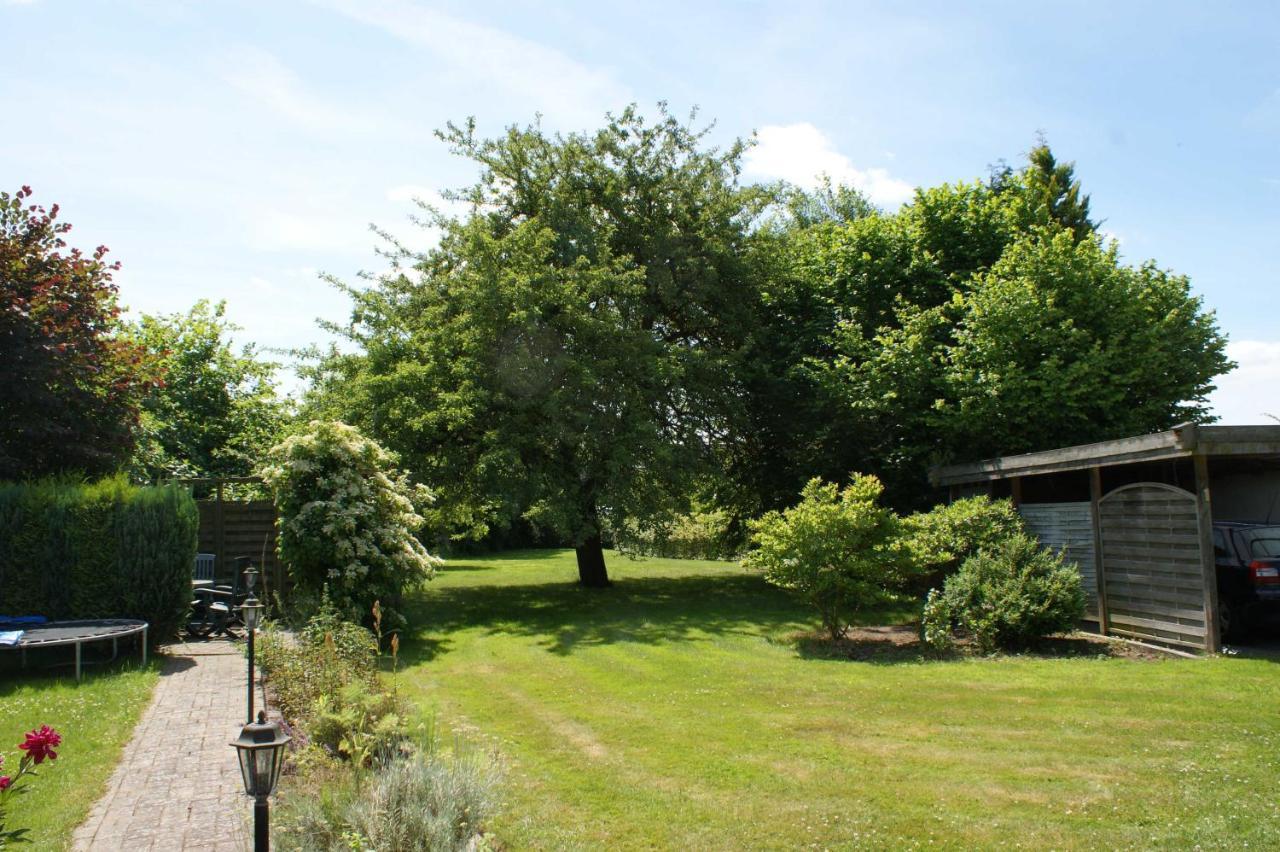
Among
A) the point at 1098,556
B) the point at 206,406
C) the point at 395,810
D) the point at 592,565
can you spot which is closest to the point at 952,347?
the point at 1098,556

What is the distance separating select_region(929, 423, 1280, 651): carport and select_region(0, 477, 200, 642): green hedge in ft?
41.6

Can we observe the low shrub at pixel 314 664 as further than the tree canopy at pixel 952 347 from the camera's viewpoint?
No

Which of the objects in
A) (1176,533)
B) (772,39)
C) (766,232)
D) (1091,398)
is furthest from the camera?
(766,232)

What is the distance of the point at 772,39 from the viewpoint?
9.64m

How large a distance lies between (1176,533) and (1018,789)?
6610 mm

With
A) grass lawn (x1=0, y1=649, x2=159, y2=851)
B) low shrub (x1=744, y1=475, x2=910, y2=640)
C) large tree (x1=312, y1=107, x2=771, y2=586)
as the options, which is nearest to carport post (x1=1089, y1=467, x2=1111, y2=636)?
low shrub (x1=744, y1=475, x2=910, y2=640)

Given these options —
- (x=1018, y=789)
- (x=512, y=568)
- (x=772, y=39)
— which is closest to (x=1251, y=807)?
(x=1018, y=789)

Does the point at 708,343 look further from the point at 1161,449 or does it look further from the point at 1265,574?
the point at 1265,574

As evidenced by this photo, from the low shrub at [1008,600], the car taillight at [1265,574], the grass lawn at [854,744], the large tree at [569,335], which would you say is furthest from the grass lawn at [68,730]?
the car taillight at [1265,574]

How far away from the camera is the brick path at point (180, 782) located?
17.6ft

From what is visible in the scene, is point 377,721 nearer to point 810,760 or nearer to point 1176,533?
point 810,760

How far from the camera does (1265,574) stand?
35.3ft

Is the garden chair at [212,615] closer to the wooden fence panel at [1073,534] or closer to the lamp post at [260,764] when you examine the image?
the lamp post at [260,764]

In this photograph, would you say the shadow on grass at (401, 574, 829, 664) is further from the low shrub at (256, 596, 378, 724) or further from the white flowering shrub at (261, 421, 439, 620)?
the low shrub at (256, 596, 378, 724)
